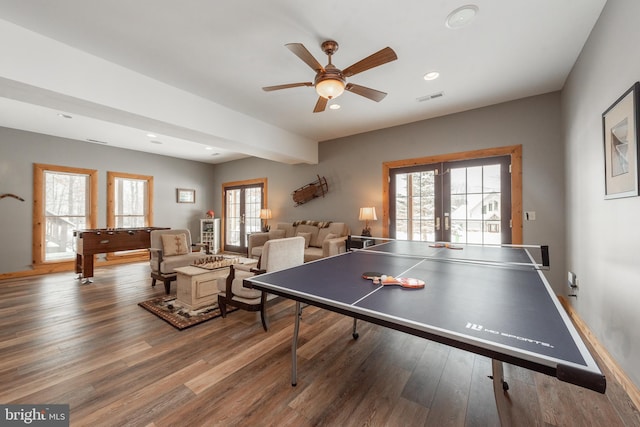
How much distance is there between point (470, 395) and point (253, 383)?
1.51 m

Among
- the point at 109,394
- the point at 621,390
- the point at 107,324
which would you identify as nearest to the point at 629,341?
the point at 621,390

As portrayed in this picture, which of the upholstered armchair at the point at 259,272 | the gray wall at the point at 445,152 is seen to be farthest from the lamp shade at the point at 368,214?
the upholstered armchair at the point at 259,272

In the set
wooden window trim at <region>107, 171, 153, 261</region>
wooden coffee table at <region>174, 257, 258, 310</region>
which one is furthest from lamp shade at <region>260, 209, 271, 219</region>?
wooden coffee table at <region>174, 257, 258, 310</region>

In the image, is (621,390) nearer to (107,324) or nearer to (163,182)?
(107,324)

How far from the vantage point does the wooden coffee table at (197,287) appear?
310 centimetres

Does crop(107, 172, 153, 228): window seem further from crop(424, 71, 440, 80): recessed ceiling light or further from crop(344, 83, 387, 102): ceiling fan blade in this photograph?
crop(424, 71, 440, 80): recessed ceiling light

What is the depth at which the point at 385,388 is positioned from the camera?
180 centimetres

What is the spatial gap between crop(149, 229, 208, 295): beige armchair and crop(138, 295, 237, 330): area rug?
1.53ft

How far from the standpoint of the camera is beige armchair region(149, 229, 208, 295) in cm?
385

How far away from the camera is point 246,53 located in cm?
269

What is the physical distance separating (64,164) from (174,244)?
3716mm

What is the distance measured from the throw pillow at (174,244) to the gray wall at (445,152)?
267 centimetres

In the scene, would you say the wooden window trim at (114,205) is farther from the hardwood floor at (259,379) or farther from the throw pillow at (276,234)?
the hardwood floor at (259,379)

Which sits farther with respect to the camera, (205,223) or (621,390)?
(205,223)
